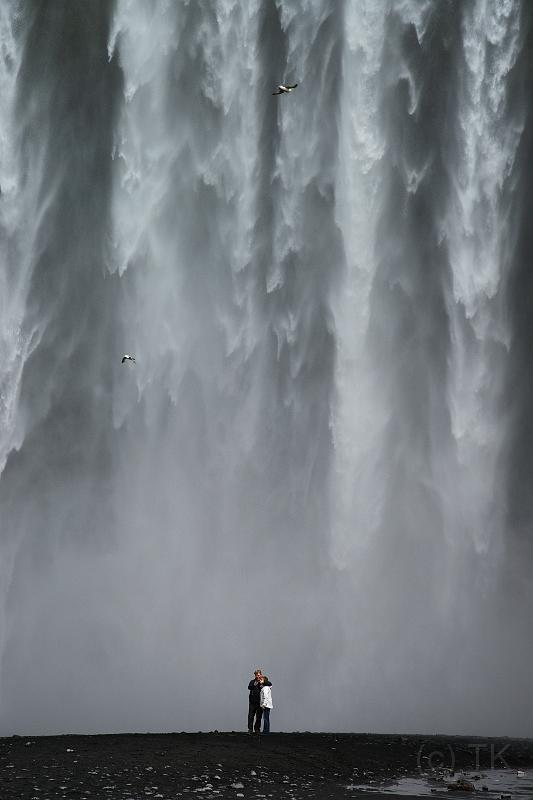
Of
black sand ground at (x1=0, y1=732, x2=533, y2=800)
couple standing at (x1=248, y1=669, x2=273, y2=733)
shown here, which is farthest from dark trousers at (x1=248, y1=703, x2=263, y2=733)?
black sand ground at (x1=0, y1=732, x2=533, y2=800)

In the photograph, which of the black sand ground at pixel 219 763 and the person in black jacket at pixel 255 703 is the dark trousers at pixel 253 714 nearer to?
the person in black jacket at pixel 255 703

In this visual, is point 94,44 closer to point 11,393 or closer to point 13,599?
point 11,393

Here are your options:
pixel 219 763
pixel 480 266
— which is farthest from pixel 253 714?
pixel 480 266

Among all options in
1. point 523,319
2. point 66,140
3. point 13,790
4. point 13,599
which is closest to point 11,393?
point 13,599

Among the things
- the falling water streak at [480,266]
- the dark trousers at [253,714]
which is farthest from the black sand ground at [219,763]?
the falling water streak at [480,266]

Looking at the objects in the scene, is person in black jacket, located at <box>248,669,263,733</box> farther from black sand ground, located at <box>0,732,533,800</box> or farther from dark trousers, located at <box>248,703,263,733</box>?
black sand ground, located at <box>0,732,533,800</box>
